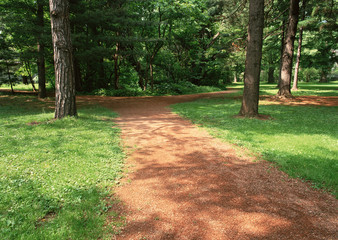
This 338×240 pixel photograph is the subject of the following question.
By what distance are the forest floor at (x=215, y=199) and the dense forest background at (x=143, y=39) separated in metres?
9.64

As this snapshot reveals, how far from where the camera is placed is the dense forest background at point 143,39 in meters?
13.0

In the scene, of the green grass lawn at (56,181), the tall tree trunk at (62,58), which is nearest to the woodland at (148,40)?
the tall tree trunk at (62,58)

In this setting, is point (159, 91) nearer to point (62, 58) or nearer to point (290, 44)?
point (290, 44)

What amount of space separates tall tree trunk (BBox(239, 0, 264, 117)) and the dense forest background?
2.51 meters

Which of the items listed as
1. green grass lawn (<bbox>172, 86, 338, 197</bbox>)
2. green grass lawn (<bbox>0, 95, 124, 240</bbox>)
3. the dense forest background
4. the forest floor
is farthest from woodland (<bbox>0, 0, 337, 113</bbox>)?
the forest floor

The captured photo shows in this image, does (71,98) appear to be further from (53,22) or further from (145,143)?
(145,143)

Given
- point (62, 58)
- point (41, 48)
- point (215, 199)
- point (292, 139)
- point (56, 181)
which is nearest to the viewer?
point (215, 199)

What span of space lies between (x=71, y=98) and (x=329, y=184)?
8.57 metres

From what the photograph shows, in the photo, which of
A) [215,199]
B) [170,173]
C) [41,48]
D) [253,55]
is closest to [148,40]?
[41,48]

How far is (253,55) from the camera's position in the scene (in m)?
8.60

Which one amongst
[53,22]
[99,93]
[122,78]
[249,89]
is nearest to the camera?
[53,22]

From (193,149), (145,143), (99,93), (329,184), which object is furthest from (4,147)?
(99,93)

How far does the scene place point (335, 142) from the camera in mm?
5602

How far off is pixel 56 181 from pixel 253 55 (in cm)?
854
